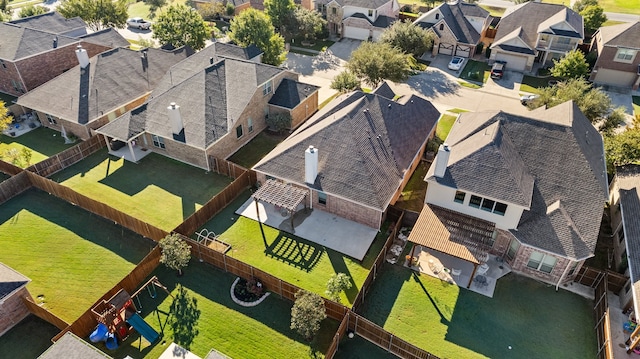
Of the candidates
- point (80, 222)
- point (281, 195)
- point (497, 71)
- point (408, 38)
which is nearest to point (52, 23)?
point (80, 222)

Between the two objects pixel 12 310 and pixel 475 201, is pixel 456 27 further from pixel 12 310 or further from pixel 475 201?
pixel 12 310

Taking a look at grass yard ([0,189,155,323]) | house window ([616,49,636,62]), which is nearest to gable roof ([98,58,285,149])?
grass yard ([0,189,155,323])

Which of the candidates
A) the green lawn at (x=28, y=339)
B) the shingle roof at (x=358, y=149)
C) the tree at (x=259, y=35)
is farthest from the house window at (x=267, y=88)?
the green lawn at (x=28, y=339)

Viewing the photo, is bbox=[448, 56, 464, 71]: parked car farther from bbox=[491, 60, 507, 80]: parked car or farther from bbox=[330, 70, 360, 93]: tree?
bbox=[330, 70, 360, 93]: tree

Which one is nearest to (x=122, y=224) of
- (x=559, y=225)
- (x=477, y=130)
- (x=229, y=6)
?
(x=477, y=130)

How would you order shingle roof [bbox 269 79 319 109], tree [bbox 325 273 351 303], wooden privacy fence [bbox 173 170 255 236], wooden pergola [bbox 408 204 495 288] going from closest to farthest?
tree [bbox 325 273 351 303], wooden pergola [bbox 408 204 495 288], wooden privacy fence [bbox 173 170 255 236], shingle roof [bbox 269 79 319 109]

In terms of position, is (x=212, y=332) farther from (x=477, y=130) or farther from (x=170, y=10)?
(x=170, y=10)

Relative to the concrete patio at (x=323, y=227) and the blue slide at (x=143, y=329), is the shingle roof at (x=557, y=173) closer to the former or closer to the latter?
the concrete patio at (x=323, y=227)
